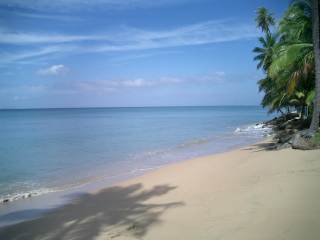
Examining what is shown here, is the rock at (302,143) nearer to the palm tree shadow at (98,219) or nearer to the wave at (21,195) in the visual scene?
the palm tree shadow at (98,219)

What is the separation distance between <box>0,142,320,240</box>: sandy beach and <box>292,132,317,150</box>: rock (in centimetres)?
71

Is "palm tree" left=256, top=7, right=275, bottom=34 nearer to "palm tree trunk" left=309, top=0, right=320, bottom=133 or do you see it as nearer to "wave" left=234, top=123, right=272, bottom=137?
"wave" left=234, top=123, right=272, bottom=137

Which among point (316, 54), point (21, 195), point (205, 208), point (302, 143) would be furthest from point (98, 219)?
point (316, 54)

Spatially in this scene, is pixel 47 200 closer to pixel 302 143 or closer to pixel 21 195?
pixel 21 195

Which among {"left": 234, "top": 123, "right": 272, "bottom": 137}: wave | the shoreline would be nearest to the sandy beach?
the shoreline

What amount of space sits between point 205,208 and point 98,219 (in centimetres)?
250

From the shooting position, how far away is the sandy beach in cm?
475

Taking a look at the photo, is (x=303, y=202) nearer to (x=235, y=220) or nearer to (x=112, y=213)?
(x=235, y=220)

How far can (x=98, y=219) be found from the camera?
6527 millimetres

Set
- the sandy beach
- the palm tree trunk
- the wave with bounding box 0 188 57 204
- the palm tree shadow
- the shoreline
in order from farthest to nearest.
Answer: the palm tree trunk, the wave with bounding box 0 188 57 204, the shoreline, the palm tree shadow, the sandy beach

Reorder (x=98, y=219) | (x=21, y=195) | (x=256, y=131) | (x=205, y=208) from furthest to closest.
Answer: (x=256, y=131) → (x=21, y=195) → (x=98, y=219) → (x=205, y=208)

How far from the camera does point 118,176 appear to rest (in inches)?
471

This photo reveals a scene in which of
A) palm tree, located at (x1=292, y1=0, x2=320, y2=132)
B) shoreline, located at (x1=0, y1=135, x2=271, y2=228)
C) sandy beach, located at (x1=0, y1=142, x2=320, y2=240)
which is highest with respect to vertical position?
palm tree, located at (x1=292, y1=0, x2=320, y2=132)

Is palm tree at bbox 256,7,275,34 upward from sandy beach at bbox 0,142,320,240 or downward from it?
upward
